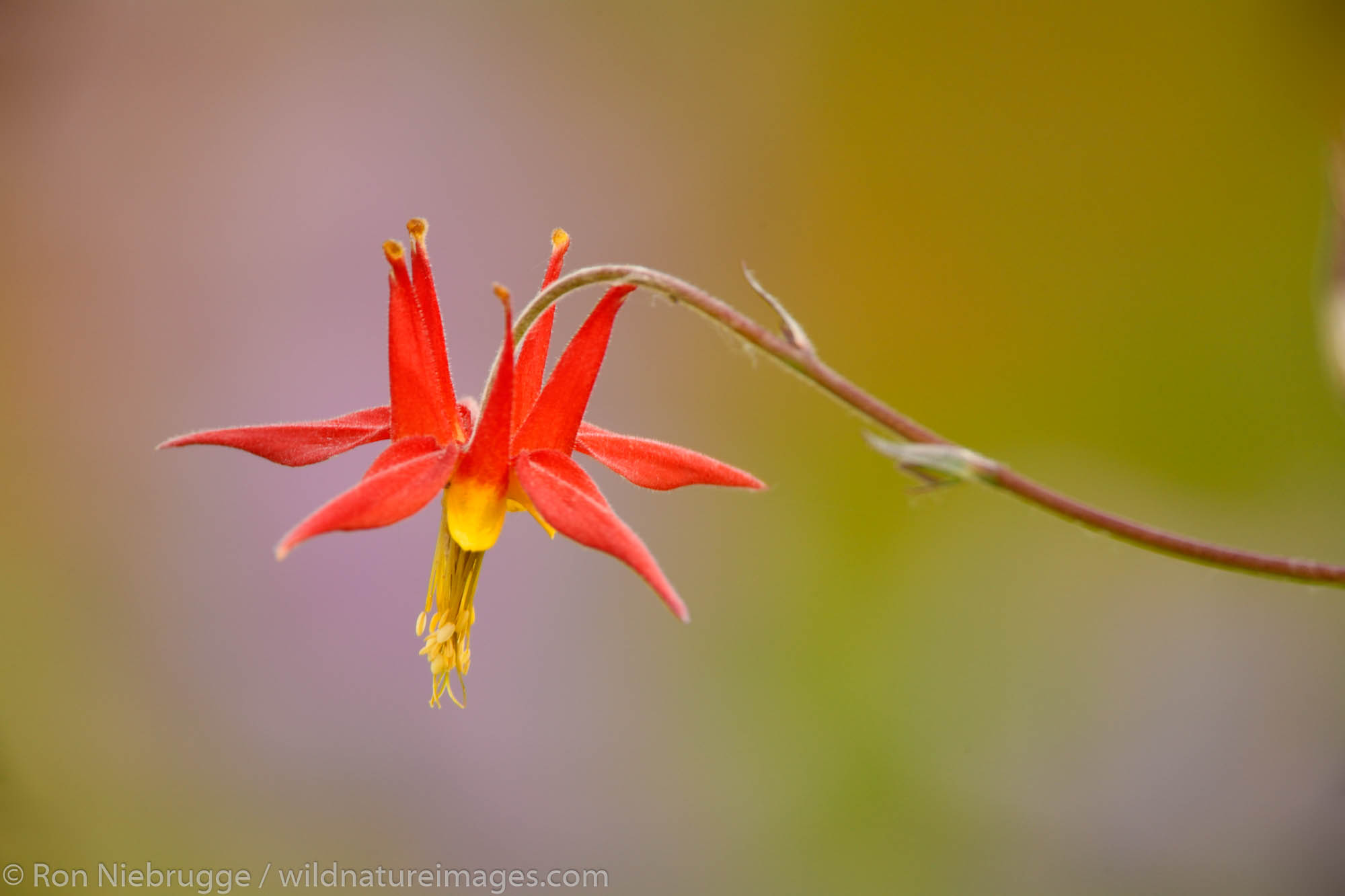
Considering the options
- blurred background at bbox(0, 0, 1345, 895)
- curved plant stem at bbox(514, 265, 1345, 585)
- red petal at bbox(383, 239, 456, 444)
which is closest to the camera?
curved plant stem at bbox(514, 265, 1345, 585)

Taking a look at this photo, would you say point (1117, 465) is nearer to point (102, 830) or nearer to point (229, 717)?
Result: point (229, 717)

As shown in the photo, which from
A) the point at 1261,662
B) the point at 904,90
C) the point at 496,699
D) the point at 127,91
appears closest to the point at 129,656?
the point at 496,699

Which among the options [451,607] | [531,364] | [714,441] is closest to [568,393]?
[531,364]

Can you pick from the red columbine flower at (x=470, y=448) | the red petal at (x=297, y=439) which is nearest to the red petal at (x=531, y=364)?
the red columbine flower at (x=470, y=448)

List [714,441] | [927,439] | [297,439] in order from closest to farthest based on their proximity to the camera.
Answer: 1. [927,439]
2. [297,439]
3. [714,441]

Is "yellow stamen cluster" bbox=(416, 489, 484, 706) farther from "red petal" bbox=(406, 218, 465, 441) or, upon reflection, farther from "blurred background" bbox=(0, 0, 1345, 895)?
"blurred background" bbox=(0, 0, 1345, 895)

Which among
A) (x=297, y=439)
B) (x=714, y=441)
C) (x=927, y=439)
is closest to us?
(x=927, y=439)

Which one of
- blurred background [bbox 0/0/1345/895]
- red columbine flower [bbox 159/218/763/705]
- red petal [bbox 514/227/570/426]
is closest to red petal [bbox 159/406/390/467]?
red columbine flower [bbox 159/218/763/705]

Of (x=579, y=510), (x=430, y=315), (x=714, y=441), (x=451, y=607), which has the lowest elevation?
(x=714, y=441)

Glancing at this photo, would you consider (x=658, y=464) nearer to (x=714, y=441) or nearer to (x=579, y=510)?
(x=579, y=510)
